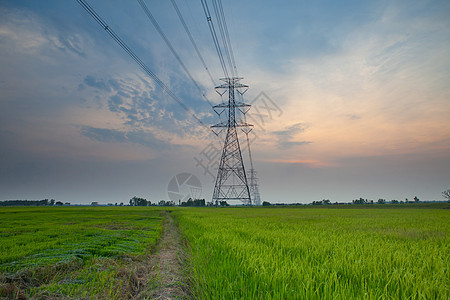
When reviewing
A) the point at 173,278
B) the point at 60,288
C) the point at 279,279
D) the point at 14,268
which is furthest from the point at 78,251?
the point at 279,279

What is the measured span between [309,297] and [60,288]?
393 cm

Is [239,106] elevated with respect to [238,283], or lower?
elevated

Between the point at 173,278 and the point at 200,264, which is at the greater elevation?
the point at 200,264

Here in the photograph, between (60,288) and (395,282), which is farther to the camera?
(60,288)

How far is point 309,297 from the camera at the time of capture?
7.46 ft

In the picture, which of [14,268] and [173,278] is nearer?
[173,278]

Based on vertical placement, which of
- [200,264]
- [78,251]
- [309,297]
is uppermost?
[309,297]

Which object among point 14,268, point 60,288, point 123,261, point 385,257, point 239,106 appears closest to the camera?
point 60,288

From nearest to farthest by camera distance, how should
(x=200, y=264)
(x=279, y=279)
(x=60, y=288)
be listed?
(x=279, y=279) < (x=60, y=288) < (x=200, y=264)

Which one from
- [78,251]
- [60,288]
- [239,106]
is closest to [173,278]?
[60,288]

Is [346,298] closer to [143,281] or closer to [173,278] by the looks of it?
[173,278]

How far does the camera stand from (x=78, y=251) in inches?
270

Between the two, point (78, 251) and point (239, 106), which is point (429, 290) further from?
point (239, 106)

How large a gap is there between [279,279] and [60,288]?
11.8ft
